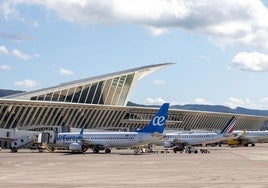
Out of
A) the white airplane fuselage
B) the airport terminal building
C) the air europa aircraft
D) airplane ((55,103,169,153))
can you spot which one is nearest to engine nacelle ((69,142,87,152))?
airplane ((55,103,169,153))

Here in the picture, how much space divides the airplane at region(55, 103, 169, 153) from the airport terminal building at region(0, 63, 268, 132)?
2505cm

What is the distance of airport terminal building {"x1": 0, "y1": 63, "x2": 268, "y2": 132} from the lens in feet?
350

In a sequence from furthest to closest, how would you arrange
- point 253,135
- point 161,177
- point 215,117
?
point 215,117, point 253,135, point 161,177

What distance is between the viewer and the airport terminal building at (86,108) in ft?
350

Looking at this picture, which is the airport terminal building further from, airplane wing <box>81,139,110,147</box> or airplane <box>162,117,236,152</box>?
airplane wing <box>81,139,110,147</box>

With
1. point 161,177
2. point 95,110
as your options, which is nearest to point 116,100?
point 95,110

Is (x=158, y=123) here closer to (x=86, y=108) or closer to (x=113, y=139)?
(x=113, y=139)

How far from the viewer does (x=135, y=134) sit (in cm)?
6700

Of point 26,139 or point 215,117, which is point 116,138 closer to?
point 26,139

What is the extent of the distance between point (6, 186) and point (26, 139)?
56655 mm

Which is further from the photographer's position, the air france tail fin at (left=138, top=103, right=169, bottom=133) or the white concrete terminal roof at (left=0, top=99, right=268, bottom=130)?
the white concrete terminal roof at (left=0, top=99, right=268, bottom=130)

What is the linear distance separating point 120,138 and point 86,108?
50.4 m

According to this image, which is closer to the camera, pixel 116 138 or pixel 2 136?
pixel 116 138

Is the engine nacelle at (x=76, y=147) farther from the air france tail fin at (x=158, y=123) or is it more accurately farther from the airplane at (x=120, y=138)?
the air france tail fin at (x=158, y=123)
